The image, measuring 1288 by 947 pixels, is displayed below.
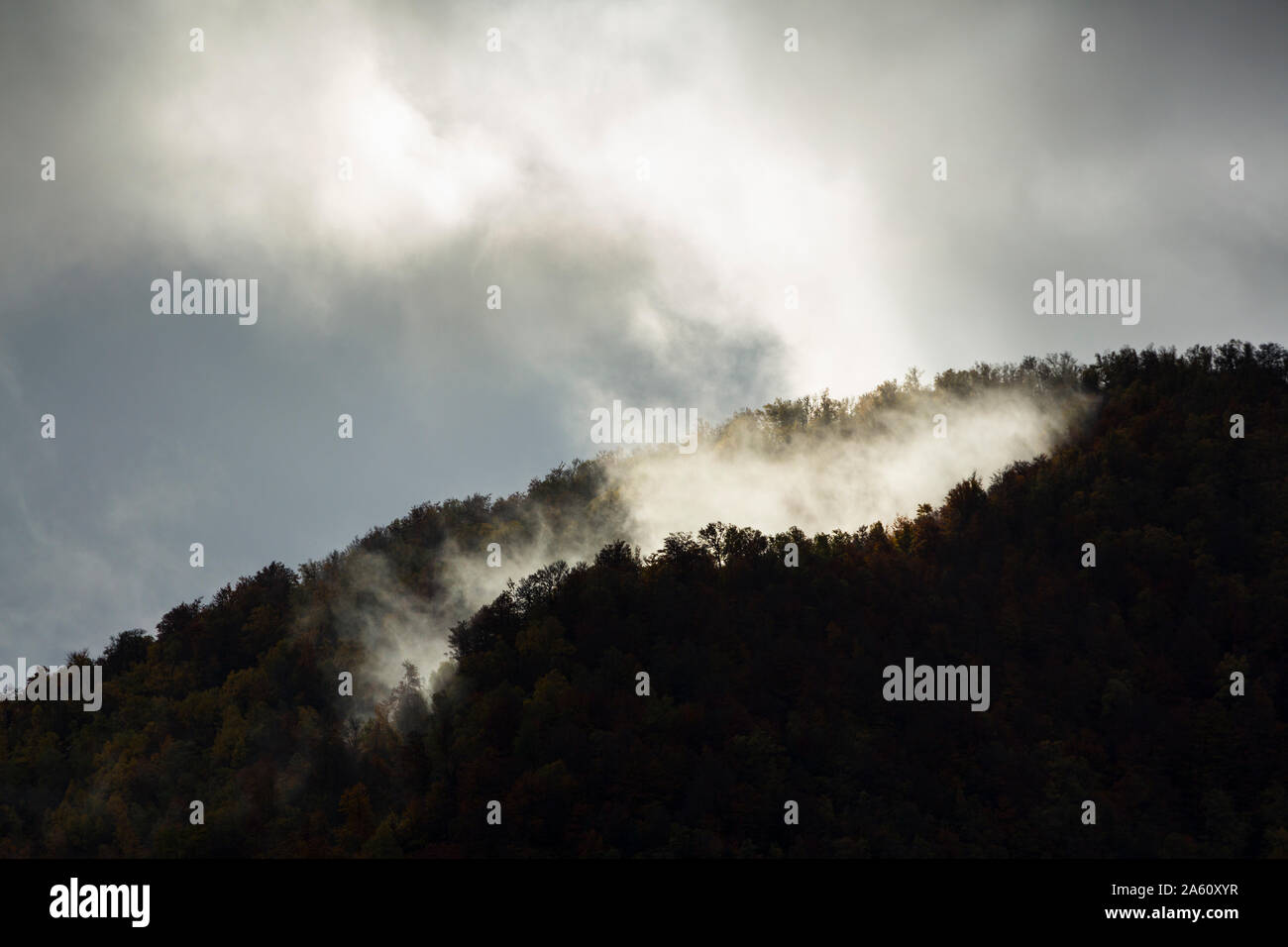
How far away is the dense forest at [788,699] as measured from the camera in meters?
83.5

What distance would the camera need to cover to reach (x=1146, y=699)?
3777 inches

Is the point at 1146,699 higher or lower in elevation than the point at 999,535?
lower

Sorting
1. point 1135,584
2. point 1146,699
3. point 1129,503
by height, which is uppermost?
point 1129,503

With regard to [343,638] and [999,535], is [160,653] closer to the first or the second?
[343,638]

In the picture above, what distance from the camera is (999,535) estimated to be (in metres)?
126

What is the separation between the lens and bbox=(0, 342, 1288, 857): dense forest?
8350 cm

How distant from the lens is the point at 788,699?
10050 cm
